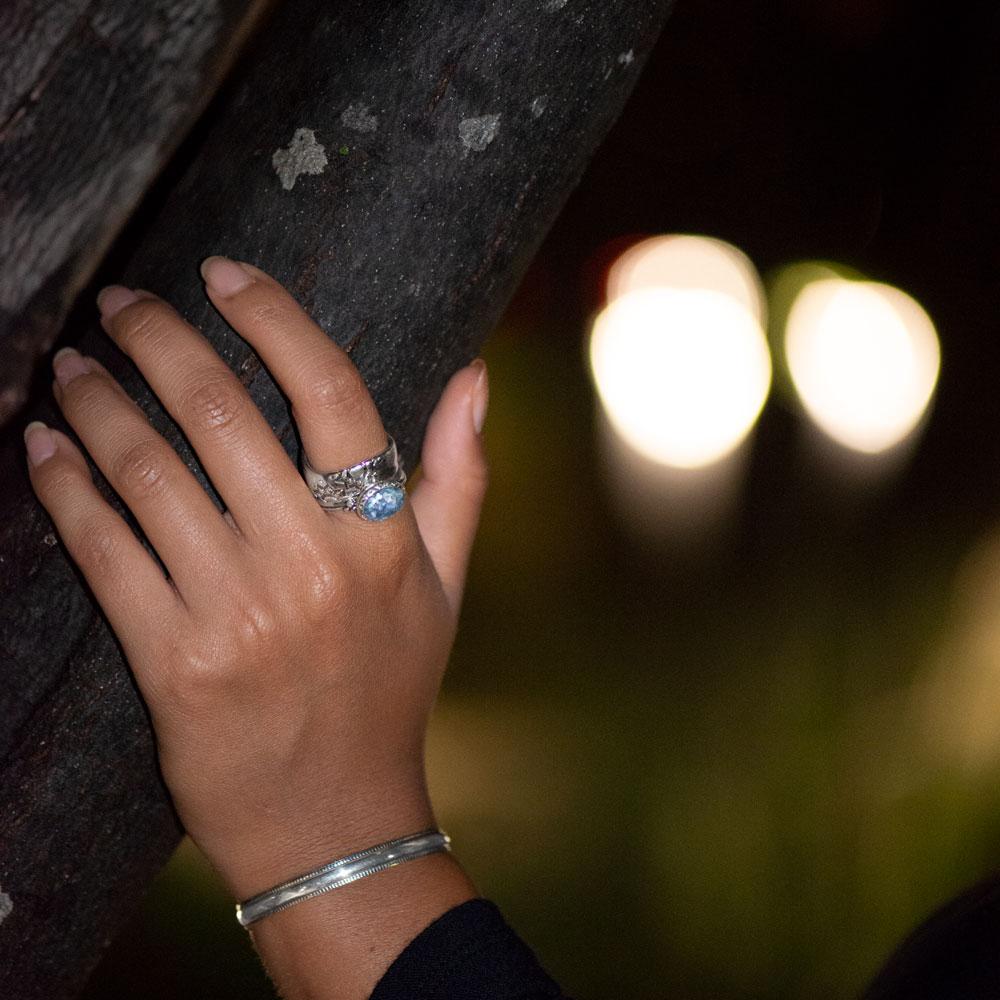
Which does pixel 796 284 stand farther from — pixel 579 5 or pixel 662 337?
pixel 579 5

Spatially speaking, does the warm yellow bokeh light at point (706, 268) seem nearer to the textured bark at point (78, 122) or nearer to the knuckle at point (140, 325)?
the textured bark at point (78, 122)

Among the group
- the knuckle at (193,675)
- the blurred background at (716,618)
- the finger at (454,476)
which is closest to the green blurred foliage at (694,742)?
the blurred background at (716,618)

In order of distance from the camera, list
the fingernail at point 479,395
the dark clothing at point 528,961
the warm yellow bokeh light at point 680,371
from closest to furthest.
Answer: the dark clothing at point 528,961 < the fingernail at point 479,395 < the warm yellow bokeh light at point 680,371

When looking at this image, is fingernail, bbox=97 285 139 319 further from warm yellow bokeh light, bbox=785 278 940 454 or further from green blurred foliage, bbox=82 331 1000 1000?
warm yellow bokeh light, bbox=785 278 940 454

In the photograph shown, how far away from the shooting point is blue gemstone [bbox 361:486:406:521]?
64 centimetres

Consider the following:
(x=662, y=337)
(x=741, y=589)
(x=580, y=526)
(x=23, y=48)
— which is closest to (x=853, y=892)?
(x=741, y=589)

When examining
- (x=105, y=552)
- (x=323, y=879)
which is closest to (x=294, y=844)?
(x=323, y=879)

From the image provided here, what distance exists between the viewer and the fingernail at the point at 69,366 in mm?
646

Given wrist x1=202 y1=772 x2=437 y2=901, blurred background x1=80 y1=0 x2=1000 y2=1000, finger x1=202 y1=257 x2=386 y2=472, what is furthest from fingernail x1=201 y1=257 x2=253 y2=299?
blurred background x1=80 y1=0 x2=1000 y2=1000

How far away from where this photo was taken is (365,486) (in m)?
0.63

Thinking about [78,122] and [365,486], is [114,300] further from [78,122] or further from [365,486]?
[365,486]

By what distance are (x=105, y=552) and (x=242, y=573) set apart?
3.8 inches

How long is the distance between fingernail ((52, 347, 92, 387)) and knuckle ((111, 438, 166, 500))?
0.09 metres

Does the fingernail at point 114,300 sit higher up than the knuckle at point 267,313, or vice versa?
the fingernail at point 114,300
